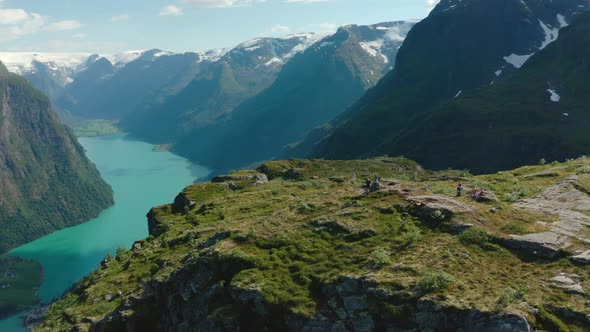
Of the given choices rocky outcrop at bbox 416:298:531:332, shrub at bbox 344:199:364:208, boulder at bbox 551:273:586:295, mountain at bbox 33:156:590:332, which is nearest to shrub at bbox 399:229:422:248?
mountain at bbox 33:156:590:332

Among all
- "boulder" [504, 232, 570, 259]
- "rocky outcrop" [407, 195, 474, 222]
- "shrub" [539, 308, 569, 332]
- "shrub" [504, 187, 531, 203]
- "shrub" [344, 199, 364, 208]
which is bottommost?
"shrub" [539, 308, 569, 332]

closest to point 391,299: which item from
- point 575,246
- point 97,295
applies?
point 575,246

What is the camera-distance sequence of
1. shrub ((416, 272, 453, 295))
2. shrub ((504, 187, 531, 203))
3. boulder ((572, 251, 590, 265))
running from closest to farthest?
shrub ((416, 272, 453, 295)) < boulder ((572, 251, 590, 265)) < shrub ((504, 187, 531, 203))

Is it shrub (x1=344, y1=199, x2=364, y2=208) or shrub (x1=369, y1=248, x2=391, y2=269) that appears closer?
shrub (x1=369, y1=248, x2=391, y2=269)

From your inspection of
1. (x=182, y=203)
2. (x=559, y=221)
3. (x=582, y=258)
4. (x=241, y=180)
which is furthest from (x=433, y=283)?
(x=241, y=180)

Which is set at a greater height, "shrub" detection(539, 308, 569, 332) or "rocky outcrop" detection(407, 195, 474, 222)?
"rocky outcrop" detection(407, 195, 474, 222)

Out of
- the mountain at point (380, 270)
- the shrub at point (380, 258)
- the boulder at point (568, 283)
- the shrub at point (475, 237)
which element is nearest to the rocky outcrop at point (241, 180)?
the mountain at point (380, 270)

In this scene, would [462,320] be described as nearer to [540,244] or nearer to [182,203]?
[540,244]

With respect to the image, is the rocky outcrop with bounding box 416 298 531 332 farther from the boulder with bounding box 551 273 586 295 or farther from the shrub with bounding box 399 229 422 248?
the shrub with bounding box 399 229 422 248

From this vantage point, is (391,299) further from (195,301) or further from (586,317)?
(195,301)
